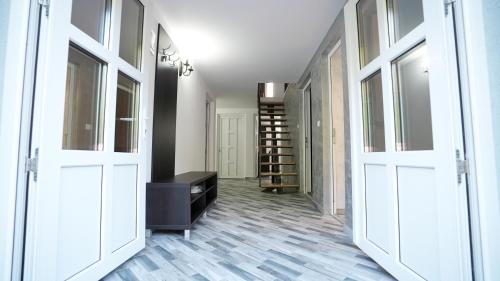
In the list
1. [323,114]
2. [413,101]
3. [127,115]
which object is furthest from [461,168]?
[323,114]

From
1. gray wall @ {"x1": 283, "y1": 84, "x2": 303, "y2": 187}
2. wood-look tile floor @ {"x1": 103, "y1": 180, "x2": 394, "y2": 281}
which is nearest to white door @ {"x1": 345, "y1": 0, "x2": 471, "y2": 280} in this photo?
wood-look tile floor @ {"x1": 103, "y1": 180, "x2": 394, "y2": 281}

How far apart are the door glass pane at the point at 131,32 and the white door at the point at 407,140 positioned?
182cm

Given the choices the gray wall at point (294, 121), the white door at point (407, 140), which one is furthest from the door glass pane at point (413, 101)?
the gray wall at point (294, 121)

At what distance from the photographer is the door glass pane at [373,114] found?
1753 mm

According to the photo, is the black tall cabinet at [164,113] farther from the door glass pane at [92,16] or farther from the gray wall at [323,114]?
the gray wall at [323,114]

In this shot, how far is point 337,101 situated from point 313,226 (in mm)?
1641

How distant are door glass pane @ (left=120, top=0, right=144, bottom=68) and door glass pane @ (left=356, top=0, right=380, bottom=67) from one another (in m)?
1.88

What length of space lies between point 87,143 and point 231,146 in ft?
23.5

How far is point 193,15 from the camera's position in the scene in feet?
8.71

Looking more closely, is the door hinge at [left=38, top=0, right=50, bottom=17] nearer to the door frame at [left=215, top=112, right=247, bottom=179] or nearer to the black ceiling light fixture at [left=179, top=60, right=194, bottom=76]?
the black ceiling light fixture at [left=179, top=60, right=194, bottom=76]

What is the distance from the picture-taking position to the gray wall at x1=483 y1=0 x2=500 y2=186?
944 mm

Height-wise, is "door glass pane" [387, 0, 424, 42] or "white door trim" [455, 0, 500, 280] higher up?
"door glass pane" [387, 0, 424, 42]

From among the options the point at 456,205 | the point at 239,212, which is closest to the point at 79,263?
the point at 456,205

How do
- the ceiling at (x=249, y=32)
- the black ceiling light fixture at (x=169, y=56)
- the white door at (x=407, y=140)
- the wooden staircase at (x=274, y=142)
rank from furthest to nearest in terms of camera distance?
the wooden staircase at (x=274, y=142) → the black ceiling light fixture at (x=169, y=56) → the ceiling at (x=249, y=32) → the white door at (x=407, y=140)
